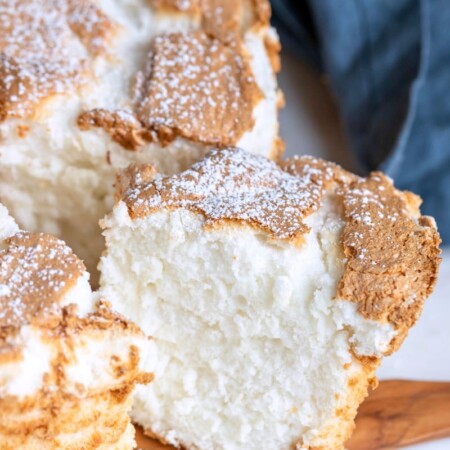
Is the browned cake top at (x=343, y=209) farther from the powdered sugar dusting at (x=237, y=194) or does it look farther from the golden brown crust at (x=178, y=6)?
the golden brown crust at (x=178, y=6)

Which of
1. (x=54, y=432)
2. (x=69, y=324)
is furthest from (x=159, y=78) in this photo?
(x=54, y=432)

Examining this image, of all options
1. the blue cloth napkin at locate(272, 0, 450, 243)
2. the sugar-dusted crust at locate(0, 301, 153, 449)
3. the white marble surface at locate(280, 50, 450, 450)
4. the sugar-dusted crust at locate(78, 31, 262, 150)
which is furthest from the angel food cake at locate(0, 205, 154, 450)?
the blue cloth napkin at locate(272, 0, 450, 243)

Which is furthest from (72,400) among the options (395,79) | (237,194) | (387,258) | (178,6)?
(395,79)

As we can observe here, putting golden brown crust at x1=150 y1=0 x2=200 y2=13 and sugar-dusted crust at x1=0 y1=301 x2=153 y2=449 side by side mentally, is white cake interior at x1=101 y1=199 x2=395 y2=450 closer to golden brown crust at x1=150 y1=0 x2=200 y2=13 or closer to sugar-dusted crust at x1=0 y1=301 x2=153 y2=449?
→ sugar-dusted crust at x1=0 y1=301 x2=153 y2=449

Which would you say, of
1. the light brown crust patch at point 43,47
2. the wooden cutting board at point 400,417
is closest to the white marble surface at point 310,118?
the wooden cutting board at point 400,417

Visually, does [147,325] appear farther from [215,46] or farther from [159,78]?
[215,46]

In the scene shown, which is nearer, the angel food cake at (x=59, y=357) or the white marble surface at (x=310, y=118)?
the angel food cake at (x=59, y=357)

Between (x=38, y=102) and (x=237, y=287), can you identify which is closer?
(x=237, y=287)
